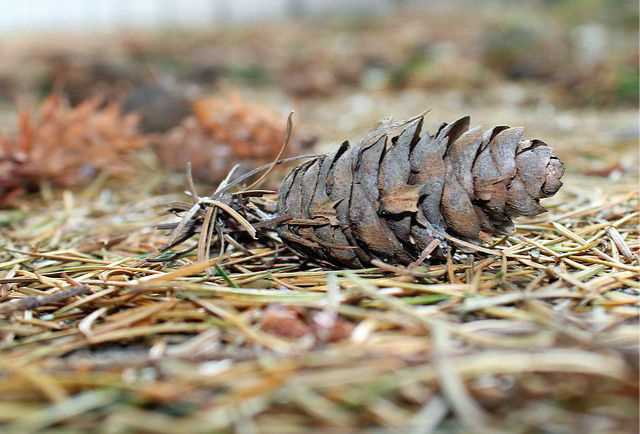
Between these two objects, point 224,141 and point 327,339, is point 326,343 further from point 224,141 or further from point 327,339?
point 224,141

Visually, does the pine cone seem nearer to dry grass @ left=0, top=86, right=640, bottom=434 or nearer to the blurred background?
dry grass @ left=0, top=86, right=640, bottom=434

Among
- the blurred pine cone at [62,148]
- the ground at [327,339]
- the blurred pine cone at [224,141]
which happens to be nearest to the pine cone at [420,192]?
the ground at [327,339]

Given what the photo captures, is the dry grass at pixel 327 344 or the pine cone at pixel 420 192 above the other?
the pine cone at pixel 420 192

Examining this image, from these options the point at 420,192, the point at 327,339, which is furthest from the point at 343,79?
the point at 327,339

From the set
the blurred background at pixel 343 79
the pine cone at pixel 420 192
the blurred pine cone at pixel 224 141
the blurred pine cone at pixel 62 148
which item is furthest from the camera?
the blurred background at pixel 343 79

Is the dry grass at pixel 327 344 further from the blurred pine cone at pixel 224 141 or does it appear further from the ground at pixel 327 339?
the blurred pine cone at pixel 224 141

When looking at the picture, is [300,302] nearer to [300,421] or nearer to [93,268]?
[300,421]

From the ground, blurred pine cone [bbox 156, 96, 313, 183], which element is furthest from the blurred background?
the ground

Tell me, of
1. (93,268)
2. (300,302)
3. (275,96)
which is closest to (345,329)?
(300,302)
